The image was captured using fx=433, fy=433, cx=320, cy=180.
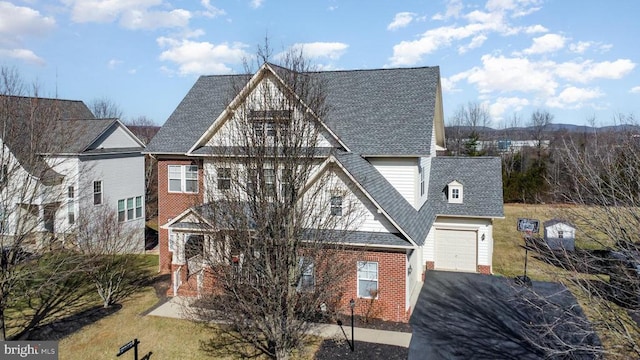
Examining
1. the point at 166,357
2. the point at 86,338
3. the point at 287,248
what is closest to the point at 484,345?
the point at 287,248

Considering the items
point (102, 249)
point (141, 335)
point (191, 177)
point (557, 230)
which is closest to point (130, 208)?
point (191, 177)

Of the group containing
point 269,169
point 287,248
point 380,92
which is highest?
point 380,92

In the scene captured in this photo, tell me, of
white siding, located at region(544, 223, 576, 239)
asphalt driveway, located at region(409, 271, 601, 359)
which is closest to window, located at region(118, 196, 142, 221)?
asphalt driveway, located at region(409, 271, 601, 359)

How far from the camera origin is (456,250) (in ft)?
75.4

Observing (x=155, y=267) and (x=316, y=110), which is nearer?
(x=316, y=110)

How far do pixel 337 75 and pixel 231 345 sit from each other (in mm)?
15387

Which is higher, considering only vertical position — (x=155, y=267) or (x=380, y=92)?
(x=380, y=92)

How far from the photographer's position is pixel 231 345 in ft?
45.8

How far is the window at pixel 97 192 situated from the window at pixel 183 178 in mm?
8541

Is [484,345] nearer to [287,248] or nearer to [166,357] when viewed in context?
[287,248]

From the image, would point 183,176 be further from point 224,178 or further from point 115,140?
point 115,140

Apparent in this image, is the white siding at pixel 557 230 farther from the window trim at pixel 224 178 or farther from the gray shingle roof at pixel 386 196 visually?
the window trim at pixel 224 178

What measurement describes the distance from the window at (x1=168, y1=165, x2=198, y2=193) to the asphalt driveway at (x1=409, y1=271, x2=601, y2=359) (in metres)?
12.0

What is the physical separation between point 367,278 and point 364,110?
876cm
